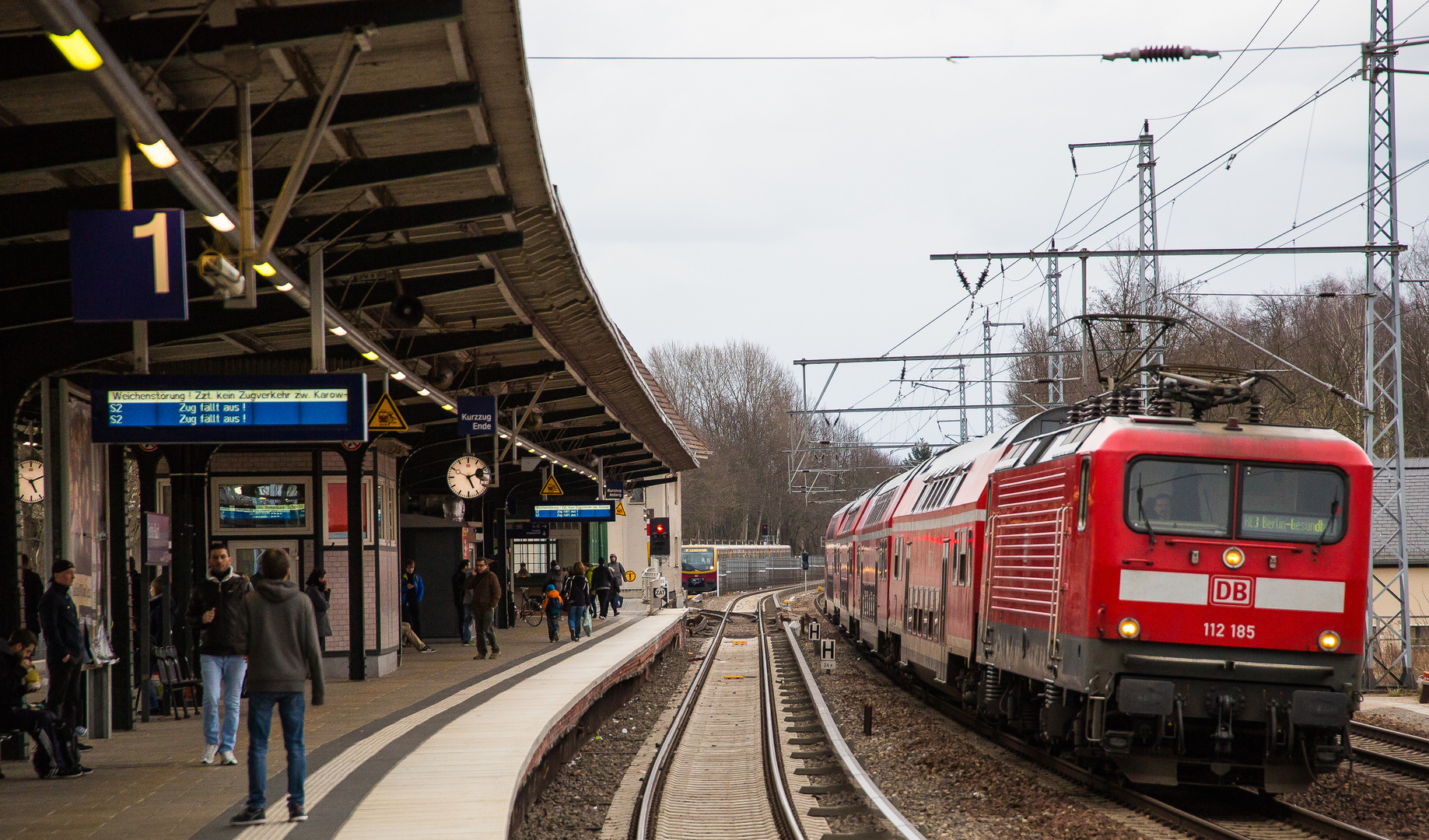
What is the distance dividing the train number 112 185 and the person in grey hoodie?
6.12 meters

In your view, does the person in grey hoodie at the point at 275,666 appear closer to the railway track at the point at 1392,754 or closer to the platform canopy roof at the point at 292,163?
the platform canopy roof at the point at 292,163

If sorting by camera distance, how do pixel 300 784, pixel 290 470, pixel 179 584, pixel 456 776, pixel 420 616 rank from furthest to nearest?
pixel 420 616 → pixel 290 470 → pixel 179 584 → pixel 456 776 → pixel 300 784

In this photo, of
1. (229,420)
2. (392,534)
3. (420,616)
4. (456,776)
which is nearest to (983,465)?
(456,776)

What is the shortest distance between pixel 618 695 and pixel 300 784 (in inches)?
456

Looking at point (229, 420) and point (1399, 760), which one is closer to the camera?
point (229, 420)

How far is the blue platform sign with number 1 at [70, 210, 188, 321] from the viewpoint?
268 inches

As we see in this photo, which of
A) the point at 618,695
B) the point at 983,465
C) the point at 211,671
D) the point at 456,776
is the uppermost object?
the point at 983,465

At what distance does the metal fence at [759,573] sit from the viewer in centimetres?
6378

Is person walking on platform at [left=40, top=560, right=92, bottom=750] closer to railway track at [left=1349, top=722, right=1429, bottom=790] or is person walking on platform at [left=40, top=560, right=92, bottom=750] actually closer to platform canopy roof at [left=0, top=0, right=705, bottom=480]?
platform canopy roof at [left=0, top=0, right=705, bottom=480]

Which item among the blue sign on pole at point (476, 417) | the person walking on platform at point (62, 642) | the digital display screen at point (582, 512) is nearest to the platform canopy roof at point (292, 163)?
the person walking on platform at point (62, 642)

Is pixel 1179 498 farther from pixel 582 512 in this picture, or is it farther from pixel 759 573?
pixel 759 573

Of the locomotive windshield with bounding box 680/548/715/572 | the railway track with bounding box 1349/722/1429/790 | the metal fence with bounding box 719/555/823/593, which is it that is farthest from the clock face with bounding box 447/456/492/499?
the metal fence with bounding box 719/555/823/593

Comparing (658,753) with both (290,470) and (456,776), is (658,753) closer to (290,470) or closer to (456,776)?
(456,776)

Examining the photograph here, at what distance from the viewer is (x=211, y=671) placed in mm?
10180
